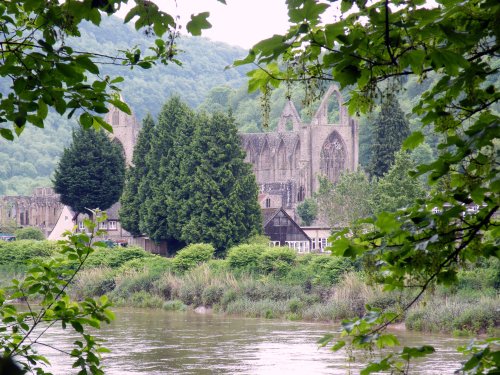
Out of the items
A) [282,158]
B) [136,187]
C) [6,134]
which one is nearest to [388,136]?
[136,187]

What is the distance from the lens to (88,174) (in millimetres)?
63656

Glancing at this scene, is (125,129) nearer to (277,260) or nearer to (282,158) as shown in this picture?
(282,158)

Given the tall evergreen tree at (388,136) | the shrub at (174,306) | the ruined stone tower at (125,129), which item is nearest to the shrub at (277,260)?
the shrub at (174,306)

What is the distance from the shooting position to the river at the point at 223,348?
880 inches

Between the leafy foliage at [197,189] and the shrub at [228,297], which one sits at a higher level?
the leafy foliage at [197,189]

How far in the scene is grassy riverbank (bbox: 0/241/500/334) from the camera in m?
30.0

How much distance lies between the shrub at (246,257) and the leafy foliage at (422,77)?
35739mm

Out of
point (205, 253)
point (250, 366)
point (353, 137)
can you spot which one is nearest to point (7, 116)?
point (250, 366)

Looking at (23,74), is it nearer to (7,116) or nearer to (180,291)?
(7,116)

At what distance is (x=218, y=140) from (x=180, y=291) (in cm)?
1474

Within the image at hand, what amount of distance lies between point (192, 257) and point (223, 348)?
17.6 metres

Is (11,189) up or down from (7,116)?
up

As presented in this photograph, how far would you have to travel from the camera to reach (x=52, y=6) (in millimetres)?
5207

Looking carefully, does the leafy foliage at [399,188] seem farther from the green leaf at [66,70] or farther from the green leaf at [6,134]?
the green leaf at [66,70]
